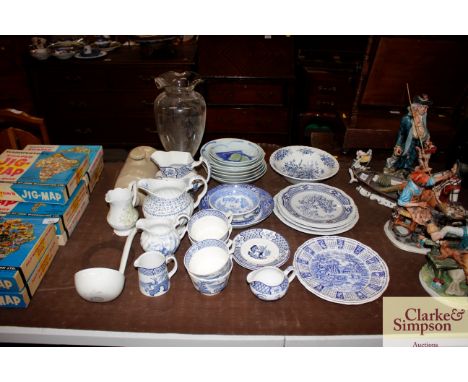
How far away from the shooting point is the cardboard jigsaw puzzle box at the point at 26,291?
116cm

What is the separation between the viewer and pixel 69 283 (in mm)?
1283

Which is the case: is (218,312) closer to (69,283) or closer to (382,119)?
(69,283)

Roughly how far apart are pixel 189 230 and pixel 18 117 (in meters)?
1.31

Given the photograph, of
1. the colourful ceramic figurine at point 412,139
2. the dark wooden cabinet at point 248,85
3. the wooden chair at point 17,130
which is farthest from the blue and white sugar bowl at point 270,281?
the dark wooden cabinet at point 248,85

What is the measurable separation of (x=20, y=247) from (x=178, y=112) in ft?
2.97

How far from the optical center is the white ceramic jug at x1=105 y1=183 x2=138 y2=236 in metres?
1.43

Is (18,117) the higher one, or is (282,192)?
(18,117)

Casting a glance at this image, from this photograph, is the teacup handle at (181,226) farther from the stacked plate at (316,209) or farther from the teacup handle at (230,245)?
the stacked plate at (316,209)

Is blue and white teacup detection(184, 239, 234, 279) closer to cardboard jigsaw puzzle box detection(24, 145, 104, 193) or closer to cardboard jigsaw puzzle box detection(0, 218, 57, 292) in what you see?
cardboard jigsaw puzzle box detection(0, 218, 57, 292)

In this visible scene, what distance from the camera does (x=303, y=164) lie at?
1890mm

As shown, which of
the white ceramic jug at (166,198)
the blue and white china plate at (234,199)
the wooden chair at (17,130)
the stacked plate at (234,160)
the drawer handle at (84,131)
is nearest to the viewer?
the white ceramic jug at (166,198)

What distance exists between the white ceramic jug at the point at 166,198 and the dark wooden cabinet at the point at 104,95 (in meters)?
2.02

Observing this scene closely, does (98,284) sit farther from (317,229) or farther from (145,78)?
(145,78)
